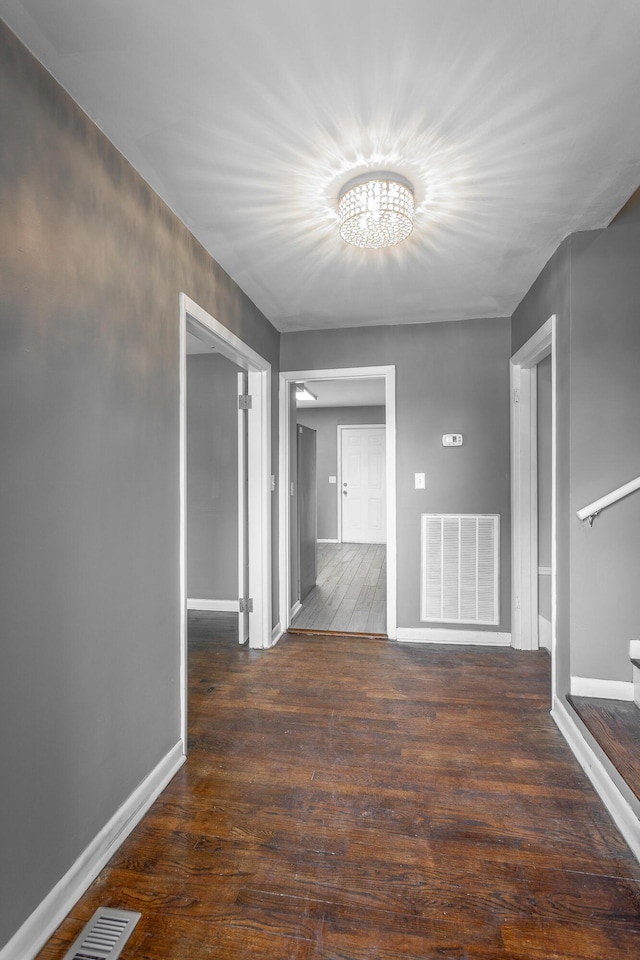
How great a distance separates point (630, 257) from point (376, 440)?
5.94 metres

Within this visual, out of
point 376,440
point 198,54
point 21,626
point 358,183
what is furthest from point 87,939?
point 376,440

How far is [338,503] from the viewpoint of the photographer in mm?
8312

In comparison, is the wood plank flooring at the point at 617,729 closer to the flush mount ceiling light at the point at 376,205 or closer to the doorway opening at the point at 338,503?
the doorway opening at the point at 338,503

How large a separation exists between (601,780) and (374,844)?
0.94 meters

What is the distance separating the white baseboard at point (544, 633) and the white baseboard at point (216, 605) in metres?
2.54

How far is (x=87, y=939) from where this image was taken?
1.30m

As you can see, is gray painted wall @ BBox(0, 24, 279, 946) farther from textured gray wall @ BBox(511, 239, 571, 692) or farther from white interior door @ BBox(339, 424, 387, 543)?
white interior door @ BBox(339, 424, 387, 543)

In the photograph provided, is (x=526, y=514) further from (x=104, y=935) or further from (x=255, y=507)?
(x=104, y=935)

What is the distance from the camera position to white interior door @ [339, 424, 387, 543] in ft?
26.8

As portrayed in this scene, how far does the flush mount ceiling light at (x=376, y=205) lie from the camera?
184 cm

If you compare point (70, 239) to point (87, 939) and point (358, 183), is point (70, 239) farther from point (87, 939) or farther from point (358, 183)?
point (87, 939)

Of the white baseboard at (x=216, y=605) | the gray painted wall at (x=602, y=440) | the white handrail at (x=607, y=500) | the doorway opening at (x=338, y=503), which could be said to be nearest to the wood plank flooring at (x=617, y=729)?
the gray painted wall at (x=602, y=440)

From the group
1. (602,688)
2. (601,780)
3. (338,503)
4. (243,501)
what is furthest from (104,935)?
(338,503)

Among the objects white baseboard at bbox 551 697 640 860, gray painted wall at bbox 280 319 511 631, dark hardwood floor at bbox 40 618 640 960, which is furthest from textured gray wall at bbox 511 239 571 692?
gray painted wall at bbox 280 319 511 631
